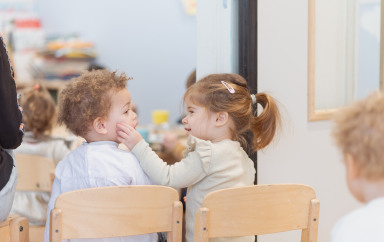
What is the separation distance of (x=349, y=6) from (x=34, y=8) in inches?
136

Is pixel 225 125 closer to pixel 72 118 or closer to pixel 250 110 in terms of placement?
pixel 250 110

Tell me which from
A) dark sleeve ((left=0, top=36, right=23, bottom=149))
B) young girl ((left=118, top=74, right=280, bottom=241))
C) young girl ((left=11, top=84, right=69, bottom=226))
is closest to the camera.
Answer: dark sleeve ((left=0, top=36, right=23, bottom=149))

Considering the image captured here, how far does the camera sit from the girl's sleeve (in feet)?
5.65

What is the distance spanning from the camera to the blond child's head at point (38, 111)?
2.76m

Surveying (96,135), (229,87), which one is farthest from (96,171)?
(229,87)

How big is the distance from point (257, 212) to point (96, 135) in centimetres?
59

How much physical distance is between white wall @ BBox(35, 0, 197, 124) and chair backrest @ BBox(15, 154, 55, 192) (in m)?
2.76

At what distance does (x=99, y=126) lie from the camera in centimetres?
176

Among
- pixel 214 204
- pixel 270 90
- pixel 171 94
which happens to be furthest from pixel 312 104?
pixel 171 94

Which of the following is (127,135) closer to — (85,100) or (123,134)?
(123,134)

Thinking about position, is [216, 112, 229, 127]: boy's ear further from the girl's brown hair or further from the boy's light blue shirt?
the boy's light blue shirt

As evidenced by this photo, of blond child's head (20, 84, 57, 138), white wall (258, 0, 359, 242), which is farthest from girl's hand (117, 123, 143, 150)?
blond child's head (20, 84, 57, 138)

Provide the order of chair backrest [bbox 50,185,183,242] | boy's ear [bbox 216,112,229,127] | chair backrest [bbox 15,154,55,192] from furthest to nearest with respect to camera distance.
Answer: chair backrest [bbox 15,154,55,192]
boy's ear [bbox 216,112,229,127]
chair backrest [bbox 50,185,183,242]

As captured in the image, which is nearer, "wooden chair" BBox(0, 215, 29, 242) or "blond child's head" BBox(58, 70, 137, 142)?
"wooden chair" BBox(0, 215, 29, 242)
